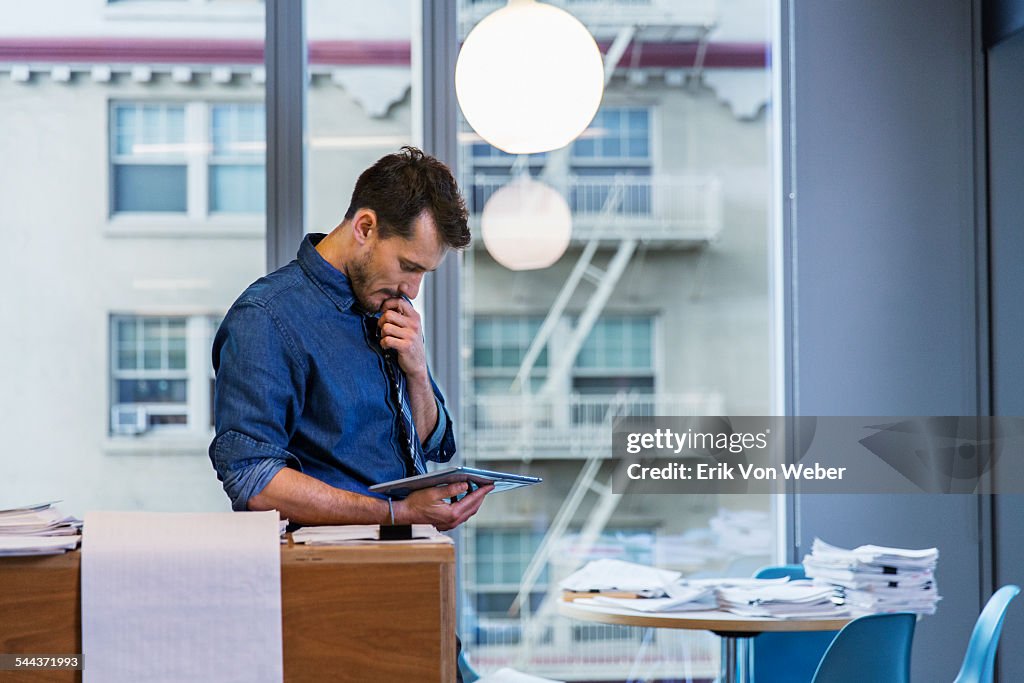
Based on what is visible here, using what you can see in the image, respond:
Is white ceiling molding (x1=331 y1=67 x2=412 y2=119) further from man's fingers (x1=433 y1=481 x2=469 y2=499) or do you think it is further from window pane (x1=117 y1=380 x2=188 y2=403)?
man's fingers (x1=433 y1=481 x2=469 y2=499)

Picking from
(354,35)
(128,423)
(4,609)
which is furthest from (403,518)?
(354,35)

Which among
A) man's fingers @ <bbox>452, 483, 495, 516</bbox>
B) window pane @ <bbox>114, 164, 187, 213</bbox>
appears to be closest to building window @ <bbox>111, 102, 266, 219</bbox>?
window pane @ <bbox>114, 164, 187, 213</bbox>

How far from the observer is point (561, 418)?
3730 mm

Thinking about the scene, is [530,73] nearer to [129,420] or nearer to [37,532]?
[129,420]

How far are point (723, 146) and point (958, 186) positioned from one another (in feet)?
2.78

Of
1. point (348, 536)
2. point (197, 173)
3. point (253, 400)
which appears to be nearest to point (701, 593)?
point (253, 400)

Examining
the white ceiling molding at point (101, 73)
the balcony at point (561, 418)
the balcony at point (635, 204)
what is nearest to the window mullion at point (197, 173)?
the white ceiling molding at point (101, 73)

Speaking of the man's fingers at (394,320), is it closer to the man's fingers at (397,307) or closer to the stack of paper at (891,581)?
the man's fingers at (397,307)

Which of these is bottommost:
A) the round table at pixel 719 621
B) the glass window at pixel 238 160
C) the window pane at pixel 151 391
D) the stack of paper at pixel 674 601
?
the round table at pixel 719 621

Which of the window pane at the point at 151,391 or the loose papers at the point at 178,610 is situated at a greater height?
the window pane at the point at 151,391

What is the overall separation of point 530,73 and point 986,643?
1976mm

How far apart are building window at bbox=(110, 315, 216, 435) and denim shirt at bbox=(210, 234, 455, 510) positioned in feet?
4.89

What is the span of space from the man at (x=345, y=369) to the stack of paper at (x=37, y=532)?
1.14ft

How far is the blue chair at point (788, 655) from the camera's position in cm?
321
